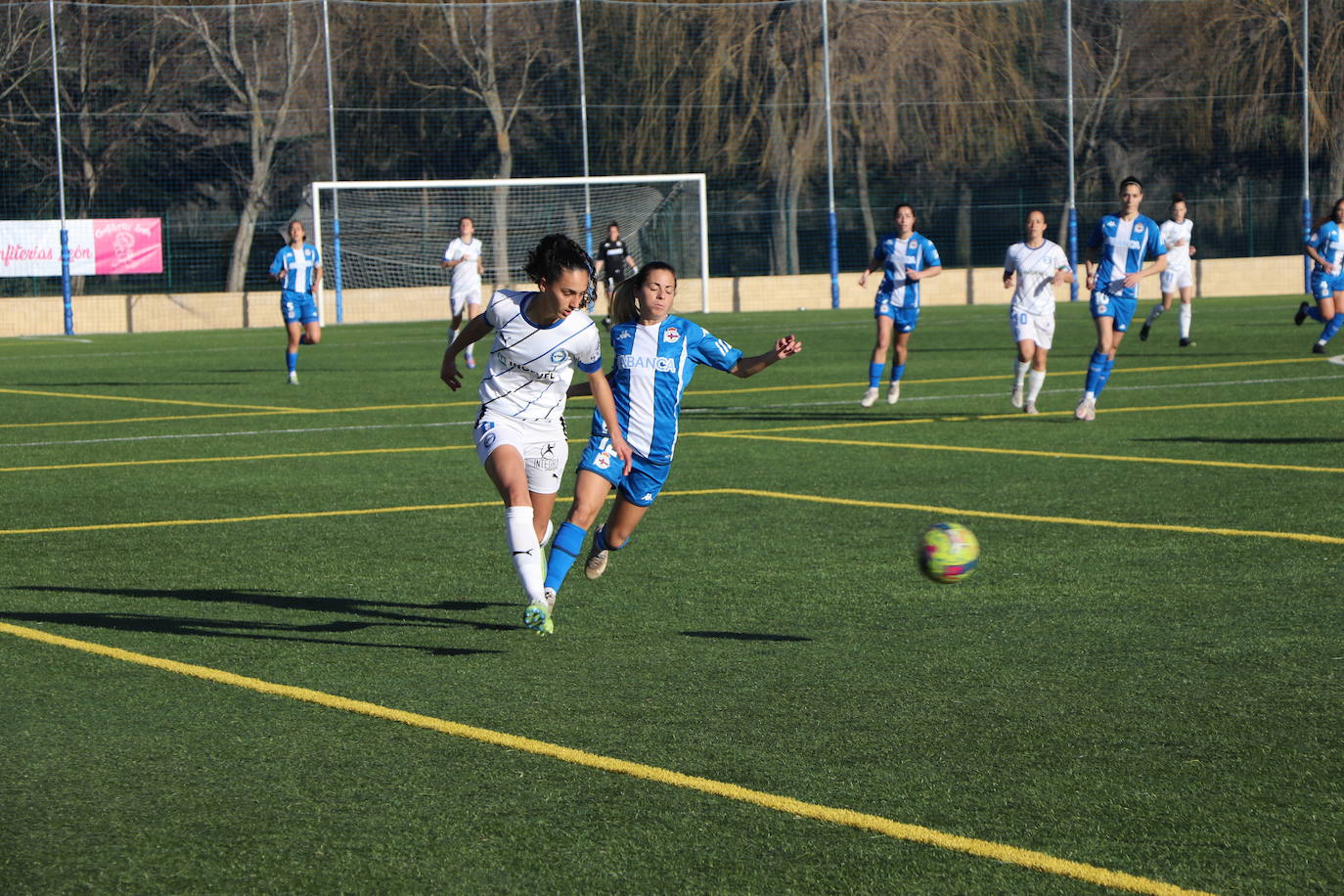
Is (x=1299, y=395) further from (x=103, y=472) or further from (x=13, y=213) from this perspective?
(x=13, y=213)

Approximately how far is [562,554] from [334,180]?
3580 centimetres

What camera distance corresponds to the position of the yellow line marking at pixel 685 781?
4.62 m

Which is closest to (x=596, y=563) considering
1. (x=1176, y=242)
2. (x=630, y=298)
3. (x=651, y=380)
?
(x=651, y=380)

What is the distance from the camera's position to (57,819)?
5180 millimetres

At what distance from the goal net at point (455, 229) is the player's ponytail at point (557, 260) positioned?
33.3 meters

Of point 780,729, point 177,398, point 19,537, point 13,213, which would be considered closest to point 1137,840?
point 780,729

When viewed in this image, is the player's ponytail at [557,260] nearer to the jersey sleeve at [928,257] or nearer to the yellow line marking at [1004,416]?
the yellow line marking at [1004,416]

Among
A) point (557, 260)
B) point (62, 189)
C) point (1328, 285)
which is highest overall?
point (62, 189)

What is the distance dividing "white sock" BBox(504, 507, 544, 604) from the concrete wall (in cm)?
A: 3437

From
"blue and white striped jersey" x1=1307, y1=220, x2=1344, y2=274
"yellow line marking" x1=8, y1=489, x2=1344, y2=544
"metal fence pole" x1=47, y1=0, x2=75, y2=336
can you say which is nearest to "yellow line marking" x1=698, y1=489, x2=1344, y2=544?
"yellow line marking" x1=8, y1=489, x2=1344, y2=544

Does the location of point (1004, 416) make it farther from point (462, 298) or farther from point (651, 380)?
point (462, 298)

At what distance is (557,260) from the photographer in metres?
7.62

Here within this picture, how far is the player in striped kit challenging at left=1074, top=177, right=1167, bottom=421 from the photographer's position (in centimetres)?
1683

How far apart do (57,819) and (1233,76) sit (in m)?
48.0
